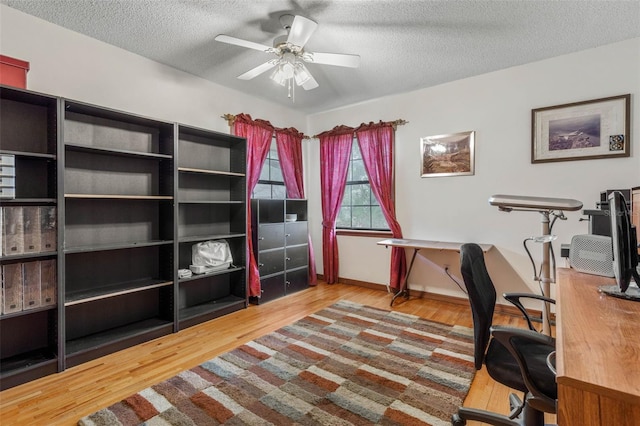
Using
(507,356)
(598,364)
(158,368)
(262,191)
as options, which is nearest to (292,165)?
(262,191)

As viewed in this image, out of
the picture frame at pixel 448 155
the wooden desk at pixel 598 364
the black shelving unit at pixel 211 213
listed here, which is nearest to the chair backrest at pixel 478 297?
the wooden desk at pixel 598 364

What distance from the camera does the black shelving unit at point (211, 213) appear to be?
320 centimetres

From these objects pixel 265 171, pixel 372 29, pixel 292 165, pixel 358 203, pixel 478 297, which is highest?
pixel 372 29

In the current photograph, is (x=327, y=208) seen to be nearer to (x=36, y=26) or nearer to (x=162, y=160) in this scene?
(x=162, y=160)

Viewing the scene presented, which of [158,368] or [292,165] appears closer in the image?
[158,368]

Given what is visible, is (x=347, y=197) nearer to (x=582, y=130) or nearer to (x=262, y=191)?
(x=262, y=191)

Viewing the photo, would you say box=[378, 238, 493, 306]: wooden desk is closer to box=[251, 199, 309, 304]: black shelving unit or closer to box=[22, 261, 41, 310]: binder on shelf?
box=[251, 199, 309, 304]: black shelving unit

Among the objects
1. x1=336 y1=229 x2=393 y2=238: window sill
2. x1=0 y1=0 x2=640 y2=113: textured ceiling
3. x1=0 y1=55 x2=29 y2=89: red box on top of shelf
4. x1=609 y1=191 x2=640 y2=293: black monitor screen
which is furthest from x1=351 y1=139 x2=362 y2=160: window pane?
x1=0 y1=55 x2=29 y2=89: red box on top of shelf

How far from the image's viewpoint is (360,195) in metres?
4.44

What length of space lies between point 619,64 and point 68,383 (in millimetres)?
5145

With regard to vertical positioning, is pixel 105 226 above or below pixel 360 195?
below

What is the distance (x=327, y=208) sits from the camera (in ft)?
14.9

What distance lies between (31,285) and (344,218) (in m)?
3.50

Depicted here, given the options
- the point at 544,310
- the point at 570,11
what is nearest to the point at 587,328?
the point at 544,310
